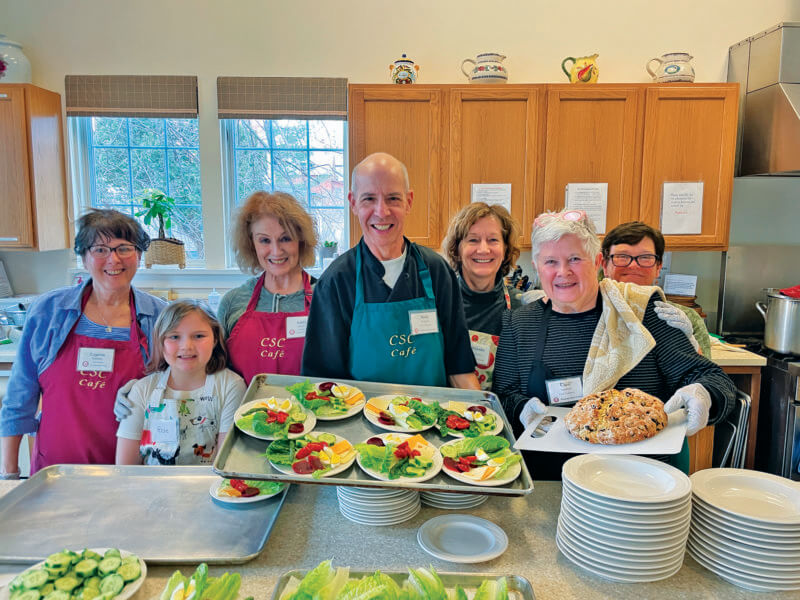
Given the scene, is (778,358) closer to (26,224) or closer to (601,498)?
(601,498)

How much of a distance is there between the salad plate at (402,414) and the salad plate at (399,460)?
10 cm

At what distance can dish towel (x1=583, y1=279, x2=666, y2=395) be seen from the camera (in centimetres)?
150

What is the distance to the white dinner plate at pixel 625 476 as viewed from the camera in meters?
A: 1.07

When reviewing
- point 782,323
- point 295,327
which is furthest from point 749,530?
point 782,323

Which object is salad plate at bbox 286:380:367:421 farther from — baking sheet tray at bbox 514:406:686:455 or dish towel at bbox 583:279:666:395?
dish towel at bbox 583:279:666:395

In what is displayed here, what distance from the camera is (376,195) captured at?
1.61 metres

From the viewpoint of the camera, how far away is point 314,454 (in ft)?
3.92

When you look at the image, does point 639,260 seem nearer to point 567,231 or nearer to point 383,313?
point 567,231

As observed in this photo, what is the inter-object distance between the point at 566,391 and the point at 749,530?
61cm

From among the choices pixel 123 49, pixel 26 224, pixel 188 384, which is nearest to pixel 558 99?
pixel 188 384

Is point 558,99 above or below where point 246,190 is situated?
above

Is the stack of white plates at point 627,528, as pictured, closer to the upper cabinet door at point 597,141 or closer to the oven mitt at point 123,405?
the oven mitt at point 123,405

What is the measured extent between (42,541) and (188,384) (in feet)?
2.36

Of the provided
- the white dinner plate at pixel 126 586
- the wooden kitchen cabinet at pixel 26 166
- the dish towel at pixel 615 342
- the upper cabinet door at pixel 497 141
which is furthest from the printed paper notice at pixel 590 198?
the wooden kitchen cabinet at pixel 26 166
